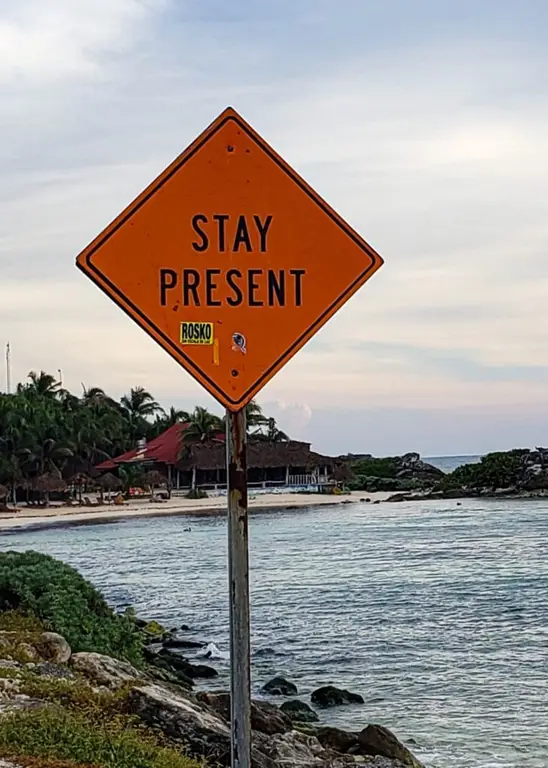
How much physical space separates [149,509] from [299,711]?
Answer: 164 ft

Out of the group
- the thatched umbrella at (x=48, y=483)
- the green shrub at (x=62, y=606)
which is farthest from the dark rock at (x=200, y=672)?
the thatched umbrella at (x=48, y=483)

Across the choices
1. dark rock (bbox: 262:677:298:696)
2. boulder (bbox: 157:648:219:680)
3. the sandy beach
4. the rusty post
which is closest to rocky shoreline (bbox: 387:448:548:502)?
the sandy beach

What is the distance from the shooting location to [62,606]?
436 inches

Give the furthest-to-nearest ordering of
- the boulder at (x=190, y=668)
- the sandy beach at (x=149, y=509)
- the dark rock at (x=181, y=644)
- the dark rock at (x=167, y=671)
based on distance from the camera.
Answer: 1. the sandy beach at (x=149, y=509)
2. the dark rock at (x=181, y=644)
3. the boulder at (x=190, y=668)
4. the dark rock at (x=167, y=671)

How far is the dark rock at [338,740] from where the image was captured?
1073 cm

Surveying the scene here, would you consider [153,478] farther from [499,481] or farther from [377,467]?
[377,467]

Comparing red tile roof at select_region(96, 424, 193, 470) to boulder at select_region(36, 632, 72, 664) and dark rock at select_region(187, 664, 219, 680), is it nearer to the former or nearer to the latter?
dark rock at select_region(187, 664, 219, 680)

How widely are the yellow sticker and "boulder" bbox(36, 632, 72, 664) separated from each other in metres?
5.86

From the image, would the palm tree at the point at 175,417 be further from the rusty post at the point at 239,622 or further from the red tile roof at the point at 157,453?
the rusty post at the point at 239,622

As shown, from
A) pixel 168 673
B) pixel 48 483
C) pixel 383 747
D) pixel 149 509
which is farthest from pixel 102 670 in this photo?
pixel 149 509

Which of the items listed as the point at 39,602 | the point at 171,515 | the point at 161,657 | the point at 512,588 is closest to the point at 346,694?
the point at 161,657

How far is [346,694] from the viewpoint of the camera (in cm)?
1441

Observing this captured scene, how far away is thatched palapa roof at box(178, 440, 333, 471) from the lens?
68.8 metres

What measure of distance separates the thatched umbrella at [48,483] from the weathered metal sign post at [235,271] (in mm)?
58879
